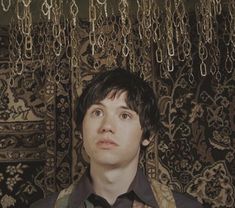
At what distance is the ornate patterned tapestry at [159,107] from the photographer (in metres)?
2.09

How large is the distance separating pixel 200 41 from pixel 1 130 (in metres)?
0.85

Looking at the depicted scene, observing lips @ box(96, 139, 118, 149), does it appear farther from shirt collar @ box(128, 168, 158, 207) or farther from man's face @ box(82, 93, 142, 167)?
shirt collar @ box(128, 168, 158, 207)

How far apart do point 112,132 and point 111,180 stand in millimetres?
141

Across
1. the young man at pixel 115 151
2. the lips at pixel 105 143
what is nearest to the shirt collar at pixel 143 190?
the young man at pixel 115 151

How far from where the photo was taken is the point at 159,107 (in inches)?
83.7

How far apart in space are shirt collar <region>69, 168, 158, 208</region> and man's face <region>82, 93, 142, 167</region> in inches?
2.5

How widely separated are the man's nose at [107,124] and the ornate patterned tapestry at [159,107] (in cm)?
55

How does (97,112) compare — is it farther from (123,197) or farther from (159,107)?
(159,107)

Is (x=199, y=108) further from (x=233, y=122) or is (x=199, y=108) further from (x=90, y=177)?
(x=90, y=177)

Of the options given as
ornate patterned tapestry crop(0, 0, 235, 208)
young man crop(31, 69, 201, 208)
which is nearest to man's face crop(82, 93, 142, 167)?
young man crop(31, 69, 201, 208)

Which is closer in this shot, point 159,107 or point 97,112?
point 97,112

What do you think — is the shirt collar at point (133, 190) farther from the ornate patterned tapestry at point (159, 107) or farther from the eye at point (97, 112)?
the ornate patterned tapestry at point (159, 107)

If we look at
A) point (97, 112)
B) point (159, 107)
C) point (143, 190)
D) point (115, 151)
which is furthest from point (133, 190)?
point (159, 107)

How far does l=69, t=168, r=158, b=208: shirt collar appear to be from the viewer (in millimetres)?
1565
